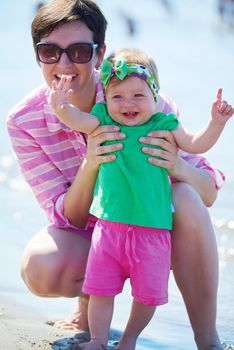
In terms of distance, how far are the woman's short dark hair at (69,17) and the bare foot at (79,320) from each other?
114cm

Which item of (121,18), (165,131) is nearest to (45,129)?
(165,131)

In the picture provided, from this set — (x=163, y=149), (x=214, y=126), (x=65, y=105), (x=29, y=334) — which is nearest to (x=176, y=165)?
(x=163, y=149)

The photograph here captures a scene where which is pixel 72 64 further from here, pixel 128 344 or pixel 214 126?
pixel 128 344

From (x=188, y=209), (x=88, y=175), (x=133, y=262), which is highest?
(x=88, y=175)

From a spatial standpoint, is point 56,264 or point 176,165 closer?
point 176,165

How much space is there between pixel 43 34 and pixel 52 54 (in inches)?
4.5

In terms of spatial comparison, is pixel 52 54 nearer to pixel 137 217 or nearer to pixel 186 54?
pixel 137 217

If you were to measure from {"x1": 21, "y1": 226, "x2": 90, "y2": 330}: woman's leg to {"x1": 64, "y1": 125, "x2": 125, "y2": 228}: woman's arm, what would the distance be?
10cm

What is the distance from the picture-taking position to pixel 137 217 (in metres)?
3.05

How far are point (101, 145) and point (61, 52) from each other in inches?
19.6

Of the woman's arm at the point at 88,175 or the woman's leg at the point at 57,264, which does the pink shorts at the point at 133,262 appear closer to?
the woman's arm at the point at 88,175

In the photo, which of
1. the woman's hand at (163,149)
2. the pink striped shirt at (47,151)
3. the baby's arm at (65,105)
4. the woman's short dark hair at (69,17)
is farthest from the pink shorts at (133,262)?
the woman's short dark hair at (69,17)

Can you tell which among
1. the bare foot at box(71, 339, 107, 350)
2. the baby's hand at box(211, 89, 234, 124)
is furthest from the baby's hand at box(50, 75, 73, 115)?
the bare foot at box(71, 339, 107, 350)

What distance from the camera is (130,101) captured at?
313 centimetres
